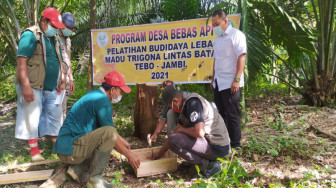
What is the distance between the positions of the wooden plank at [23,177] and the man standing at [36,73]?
16.0 inches

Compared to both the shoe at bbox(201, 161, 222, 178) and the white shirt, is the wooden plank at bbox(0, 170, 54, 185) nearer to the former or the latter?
the shoe at bbox(201, 161, 222, 178)

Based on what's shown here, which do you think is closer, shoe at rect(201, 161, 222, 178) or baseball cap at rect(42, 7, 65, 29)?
shoe at rect(201, 161, 222, 178)

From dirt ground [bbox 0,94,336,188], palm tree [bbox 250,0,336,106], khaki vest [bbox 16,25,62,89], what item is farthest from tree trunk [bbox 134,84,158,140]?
palm tree [bbox 250,0,336,106]

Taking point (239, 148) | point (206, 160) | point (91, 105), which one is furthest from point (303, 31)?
point (91, 105)

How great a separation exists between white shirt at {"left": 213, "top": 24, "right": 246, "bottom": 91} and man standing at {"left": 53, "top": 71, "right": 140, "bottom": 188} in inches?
54.1

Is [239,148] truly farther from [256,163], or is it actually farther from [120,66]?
[120,66]

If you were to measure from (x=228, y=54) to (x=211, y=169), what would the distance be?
143 centimetres

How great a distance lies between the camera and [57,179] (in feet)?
9.39

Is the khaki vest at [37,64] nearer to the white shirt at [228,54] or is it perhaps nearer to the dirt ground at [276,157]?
the dirt ground at [276,157]

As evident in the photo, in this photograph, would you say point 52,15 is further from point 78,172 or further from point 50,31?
point 78,172

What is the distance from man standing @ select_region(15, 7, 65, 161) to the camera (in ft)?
10.4

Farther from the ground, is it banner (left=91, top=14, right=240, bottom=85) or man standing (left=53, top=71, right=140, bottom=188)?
banner (left=91, top=14, right=240, bottom=85)

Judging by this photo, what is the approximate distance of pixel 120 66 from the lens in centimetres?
528

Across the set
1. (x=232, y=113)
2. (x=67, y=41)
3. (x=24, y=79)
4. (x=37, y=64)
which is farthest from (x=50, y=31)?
(x=232, y=113)
